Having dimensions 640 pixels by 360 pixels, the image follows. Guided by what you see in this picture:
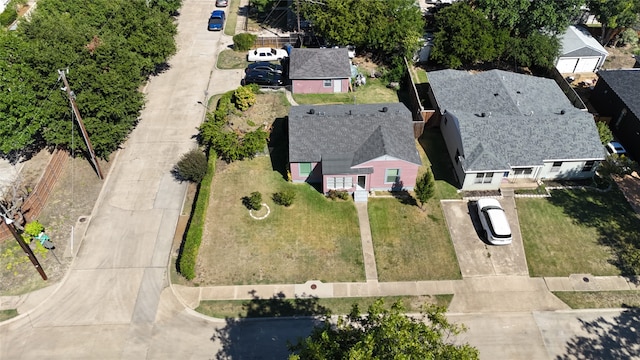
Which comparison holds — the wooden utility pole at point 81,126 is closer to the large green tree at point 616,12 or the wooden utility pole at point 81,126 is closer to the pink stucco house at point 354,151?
the pink stucco house at point 354,151

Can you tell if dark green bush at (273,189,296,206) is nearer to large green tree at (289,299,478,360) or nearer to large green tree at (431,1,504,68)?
large green tree at (289,299,478,360)

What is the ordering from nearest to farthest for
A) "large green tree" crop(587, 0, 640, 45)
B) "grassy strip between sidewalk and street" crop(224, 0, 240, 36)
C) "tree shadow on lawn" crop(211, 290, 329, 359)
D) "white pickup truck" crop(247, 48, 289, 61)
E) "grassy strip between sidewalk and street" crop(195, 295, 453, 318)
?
1. "tree shadow on lawn" crop(211, 290, 329, 359)
2. "grassy strip between sidewalk and street" crop(195, 295, 453, 318)
3. "large green tree" crop(587, 0, 640, 45)
4. "white pickup truck" crop(247, 48, 289, 61)
5. "grassy strip between sidewalk and street" crop(224, 0, 240, 36)

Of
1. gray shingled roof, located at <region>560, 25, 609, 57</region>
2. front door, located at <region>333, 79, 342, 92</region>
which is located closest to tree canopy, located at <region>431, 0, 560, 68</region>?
gray shingled roof, located at <region>560, 25, 609, 57</region>

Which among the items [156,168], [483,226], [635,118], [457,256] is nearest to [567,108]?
A: [635,118]

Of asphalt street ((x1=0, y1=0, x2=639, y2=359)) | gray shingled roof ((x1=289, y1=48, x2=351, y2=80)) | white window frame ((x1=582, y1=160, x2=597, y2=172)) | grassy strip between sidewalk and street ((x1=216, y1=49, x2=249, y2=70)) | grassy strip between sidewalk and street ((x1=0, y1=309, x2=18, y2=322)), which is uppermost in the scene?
gray shingled roof ((x1=289, y1=48, x2=351, y2=80))

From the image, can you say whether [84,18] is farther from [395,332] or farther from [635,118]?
[635,118]

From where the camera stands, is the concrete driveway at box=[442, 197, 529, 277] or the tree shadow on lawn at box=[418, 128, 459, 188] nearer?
the concrete driveway at box=[442, 197, 529, 277]

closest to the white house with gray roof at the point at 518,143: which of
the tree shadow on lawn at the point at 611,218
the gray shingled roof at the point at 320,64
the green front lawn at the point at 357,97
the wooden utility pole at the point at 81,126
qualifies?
the tree shadow on lawn at the point at 611,218
